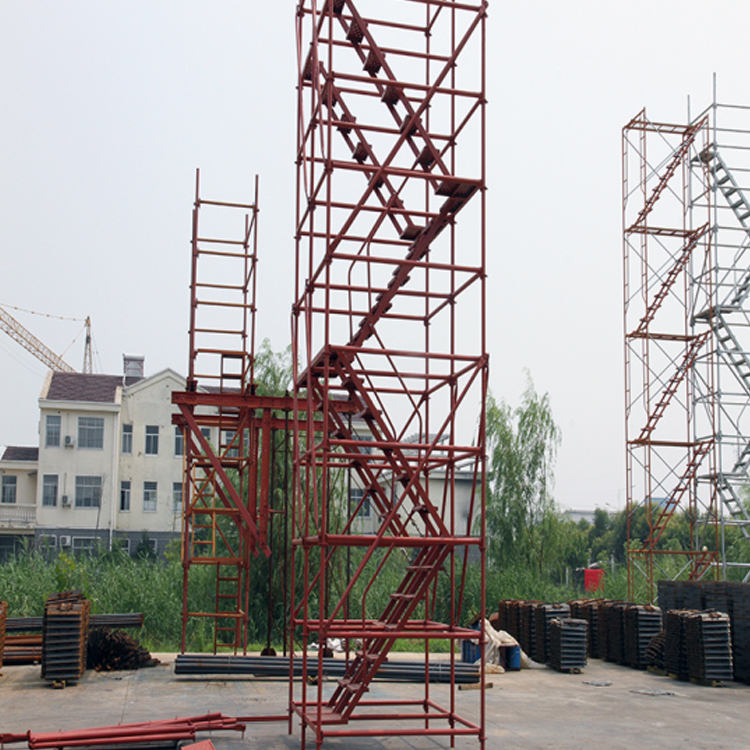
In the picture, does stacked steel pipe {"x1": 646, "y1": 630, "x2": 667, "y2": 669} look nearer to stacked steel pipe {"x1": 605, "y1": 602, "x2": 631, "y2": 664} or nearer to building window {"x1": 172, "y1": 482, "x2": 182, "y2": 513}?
stacked steel pipe {"x1": 605, "y1": 602, "x2": 631, "y2": 664}

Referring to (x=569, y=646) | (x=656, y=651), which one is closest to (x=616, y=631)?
(x=656, y=651)

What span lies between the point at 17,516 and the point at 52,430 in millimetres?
6697

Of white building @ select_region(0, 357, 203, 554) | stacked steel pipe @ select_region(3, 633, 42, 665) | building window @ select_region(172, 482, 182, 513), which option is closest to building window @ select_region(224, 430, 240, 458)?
white building @ select_region(0, 357, 203, 554)

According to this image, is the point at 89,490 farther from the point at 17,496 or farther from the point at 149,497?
the point at 17,496

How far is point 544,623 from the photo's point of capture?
67.1ft

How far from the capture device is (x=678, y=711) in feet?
47.1

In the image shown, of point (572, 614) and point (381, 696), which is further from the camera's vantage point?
point (572, 614)

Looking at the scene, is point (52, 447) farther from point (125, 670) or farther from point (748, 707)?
point (748, 707)

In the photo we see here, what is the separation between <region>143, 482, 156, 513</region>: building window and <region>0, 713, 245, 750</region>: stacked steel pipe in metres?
36.8

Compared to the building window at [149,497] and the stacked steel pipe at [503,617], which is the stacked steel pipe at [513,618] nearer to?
the stacked steel pipe at [503,617]

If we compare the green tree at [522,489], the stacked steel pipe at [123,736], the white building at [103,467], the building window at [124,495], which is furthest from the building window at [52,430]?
the stacked steel pipe at [123,736]

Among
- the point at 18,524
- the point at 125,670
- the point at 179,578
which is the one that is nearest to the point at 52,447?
the point at 18,524

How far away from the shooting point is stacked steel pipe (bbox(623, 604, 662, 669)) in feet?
65.4

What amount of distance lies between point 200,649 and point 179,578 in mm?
4541
